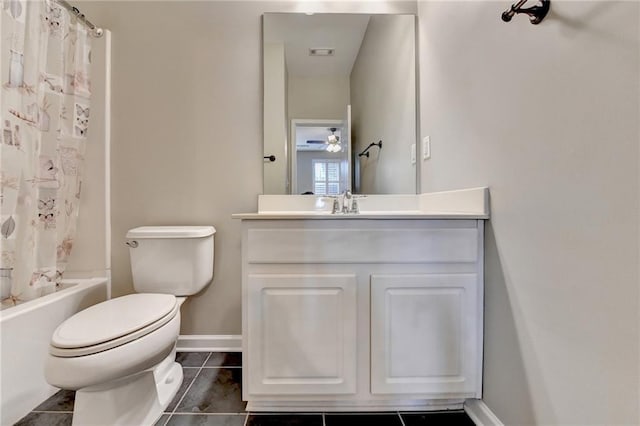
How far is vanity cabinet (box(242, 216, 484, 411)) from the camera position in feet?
3.48

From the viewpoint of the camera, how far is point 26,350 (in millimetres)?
1146

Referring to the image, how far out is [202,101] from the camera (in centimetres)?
166

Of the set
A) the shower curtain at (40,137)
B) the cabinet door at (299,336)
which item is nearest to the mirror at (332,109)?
the cabinet door at (299,336)

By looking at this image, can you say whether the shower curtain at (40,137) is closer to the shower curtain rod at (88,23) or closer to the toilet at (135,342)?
the shower curtain rod at (88,23)

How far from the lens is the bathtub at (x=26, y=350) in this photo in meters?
1.08

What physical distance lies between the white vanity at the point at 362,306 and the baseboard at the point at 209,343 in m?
0.65

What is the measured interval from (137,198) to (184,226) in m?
0.33

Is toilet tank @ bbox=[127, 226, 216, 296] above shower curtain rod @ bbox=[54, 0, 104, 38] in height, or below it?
below

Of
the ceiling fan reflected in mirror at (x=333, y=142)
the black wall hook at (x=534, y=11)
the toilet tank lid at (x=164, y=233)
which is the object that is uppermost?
the black wall hook at (x=534, y=11)

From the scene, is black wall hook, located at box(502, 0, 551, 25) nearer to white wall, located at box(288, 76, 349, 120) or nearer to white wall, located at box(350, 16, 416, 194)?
white wall, located at box(350, 16, 416, 194)

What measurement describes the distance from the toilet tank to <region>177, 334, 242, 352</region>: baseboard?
373 mm

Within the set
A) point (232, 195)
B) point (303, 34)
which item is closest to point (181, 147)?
point (232, 195)

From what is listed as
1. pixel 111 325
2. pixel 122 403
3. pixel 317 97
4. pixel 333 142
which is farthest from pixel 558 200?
pixel 122 403

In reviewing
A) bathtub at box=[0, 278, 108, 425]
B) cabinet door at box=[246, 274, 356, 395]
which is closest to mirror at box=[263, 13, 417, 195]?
cabinet door at box=[246, 274, 356, 395]
